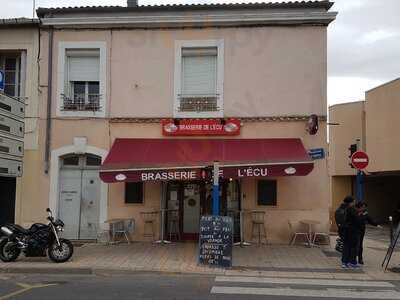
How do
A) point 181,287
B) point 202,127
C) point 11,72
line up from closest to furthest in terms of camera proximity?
point 181,287, point 202,127, point 11,72

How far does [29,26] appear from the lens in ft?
55.7

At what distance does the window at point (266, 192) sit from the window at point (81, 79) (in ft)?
18.0

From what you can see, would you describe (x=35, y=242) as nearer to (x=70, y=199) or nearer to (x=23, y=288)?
(x=23, y=288)

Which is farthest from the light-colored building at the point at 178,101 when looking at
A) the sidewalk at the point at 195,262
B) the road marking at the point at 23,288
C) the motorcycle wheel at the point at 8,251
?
the road marking at the point at 23,288

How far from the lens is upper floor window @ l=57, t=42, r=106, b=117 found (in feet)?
55.0

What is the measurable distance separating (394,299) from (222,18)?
9.69 metres

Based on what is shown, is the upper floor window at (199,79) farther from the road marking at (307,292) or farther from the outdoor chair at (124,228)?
the road marking at (307,292)

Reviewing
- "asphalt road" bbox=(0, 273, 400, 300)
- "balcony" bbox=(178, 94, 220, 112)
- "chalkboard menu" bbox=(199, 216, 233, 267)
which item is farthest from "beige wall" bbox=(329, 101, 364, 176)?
"asphalt road" bbox=(0, 273, 400, 300)

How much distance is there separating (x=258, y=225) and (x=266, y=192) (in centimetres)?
96

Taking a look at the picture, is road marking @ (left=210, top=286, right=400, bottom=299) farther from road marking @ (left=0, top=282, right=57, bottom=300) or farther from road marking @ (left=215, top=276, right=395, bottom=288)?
road marking @ (left=0, top=282, right=57, bottom=300)

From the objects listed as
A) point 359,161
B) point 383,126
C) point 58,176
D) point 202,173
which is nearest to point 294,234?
point 359,161

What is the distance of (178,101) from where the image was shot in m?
16.5

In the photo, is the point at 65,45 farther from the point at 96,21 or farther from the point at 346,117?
the point at 346,117

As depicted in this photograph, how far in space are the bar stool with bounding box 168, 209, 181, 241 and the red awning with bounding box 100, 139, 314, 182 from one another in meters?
2.13
